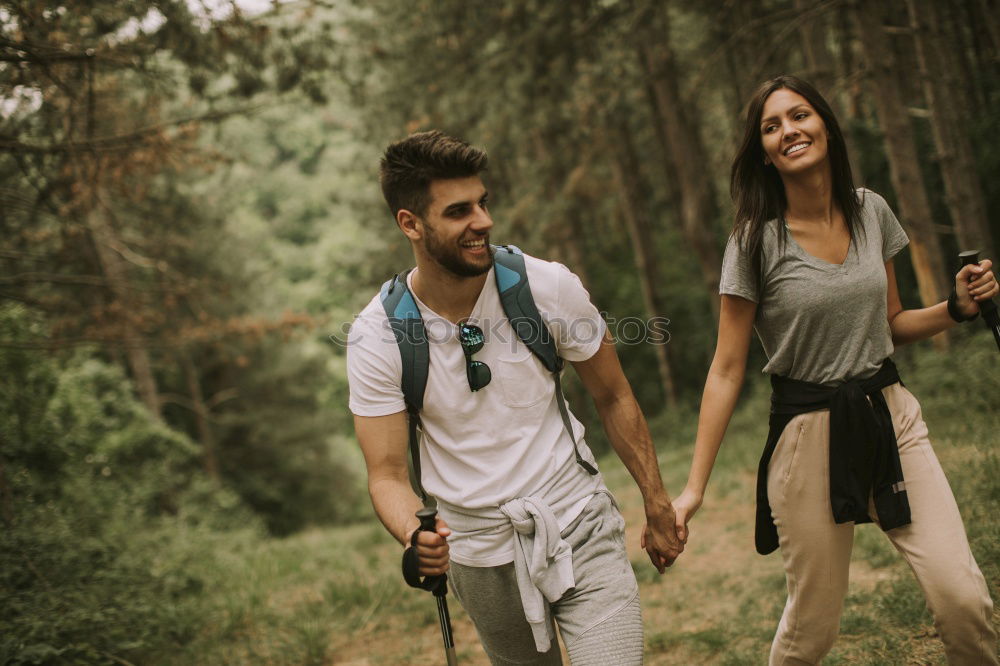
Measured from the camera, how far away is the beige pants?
288 cm

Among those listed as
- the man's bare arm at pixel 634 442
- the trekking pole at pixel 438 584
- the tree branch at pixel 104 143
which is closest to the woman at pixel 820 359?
the man's bare arm at pixel 634 442

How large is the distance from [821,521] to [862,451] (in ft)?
0.97

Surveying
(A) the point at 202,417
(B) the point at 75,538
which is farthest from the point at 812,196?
(A) the point at 202,417

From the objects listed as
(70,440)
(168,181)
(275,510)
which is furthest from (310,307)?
(70,440)

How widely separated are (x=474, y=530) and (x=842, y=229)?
175 cm

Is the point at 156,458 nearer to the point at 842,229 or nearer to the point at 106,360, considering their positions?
the point at 106,360

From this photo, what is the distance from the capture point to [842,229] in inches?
123

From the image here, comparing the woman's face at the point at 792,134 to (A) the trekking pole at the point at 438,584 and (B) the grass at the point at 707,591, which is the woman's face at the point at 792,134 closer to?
(A) the trekking pole at the point at 438,584

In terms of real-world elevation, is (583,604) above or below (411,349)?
below

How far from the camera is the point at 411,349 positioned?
3.09 metres

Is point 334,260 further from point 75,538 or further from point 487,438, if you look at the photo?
point 487,438

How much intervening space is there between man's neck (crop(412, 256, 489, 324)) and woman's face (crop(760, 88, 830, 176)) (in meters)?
1.16

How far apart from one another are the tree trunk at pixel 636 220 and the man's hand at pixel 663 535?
43.0ft

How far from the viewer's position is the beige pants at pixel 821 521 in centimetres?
288
